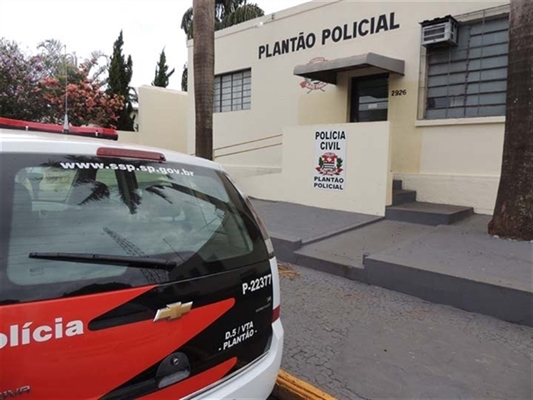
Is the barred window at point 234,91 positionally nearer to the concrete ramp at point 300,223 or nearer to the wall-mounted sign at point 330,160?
the wall-mounted sign at point 330,160

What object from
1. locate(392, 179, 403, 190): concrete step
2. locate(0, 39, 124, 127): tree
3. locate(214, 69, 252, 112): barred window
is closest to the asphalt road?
locate(392, 179, 403, 190): concrete step

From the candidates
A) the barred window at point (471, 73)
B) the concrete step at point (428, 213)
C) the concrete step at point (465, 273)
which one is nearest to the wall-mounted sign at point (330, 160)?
the concrete step at point (428, 213)

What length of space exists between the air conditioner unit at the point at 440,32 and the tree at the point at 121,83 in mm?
15589

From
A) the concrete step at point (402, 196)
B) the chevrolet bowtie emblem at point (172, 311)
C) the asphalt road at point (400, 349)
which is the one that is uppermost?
the chevrolet bowtie emblem at point (172, 311)

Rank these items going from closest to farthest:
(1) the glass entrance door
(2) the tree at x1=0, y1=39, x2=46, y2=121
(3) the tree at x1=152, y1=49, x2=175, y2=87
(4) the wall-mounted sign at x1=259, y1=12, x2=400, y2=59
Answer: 1. (4) the wall-mounted sign at x1=259, y1=12, x2=400, y2=59
2. (1) the glass entrance door
3. (2) the tree at x1=0, y1=39, x2=46, y2=121
4. (3) the tree at x1=152, y1=49, x2=175, y2=87

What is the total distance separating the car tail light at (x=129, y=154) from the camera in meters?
1.80

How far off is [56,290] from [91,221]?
329 mm

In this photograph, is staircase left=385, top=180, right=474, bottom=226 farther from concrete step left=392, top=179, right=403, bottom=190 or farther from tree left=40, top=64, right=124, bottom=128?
tree left=40, top=64, right=124, bottom=128

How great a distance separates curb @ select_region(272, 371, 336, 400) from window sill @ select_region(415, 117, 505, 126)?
22.3 feet

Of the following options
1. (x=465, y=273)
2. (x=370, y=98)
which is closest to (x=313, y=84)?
(x=370, y=98)

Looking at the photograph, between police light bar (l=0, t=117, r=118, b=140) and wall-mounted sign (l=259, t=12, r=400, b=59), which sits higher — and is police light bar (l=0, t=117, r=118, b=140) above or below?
below

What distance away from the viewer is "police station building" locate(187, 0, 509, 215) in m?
7.63

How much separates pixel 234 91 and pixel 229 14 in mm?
13644

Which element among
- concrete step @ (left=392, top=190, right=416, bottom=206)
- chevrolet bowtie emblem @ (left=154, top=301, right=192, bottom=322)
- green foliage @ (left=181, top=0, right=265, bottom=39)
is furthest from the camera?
green foliage @ (left=181, top=0, right=265, bottom=39)
